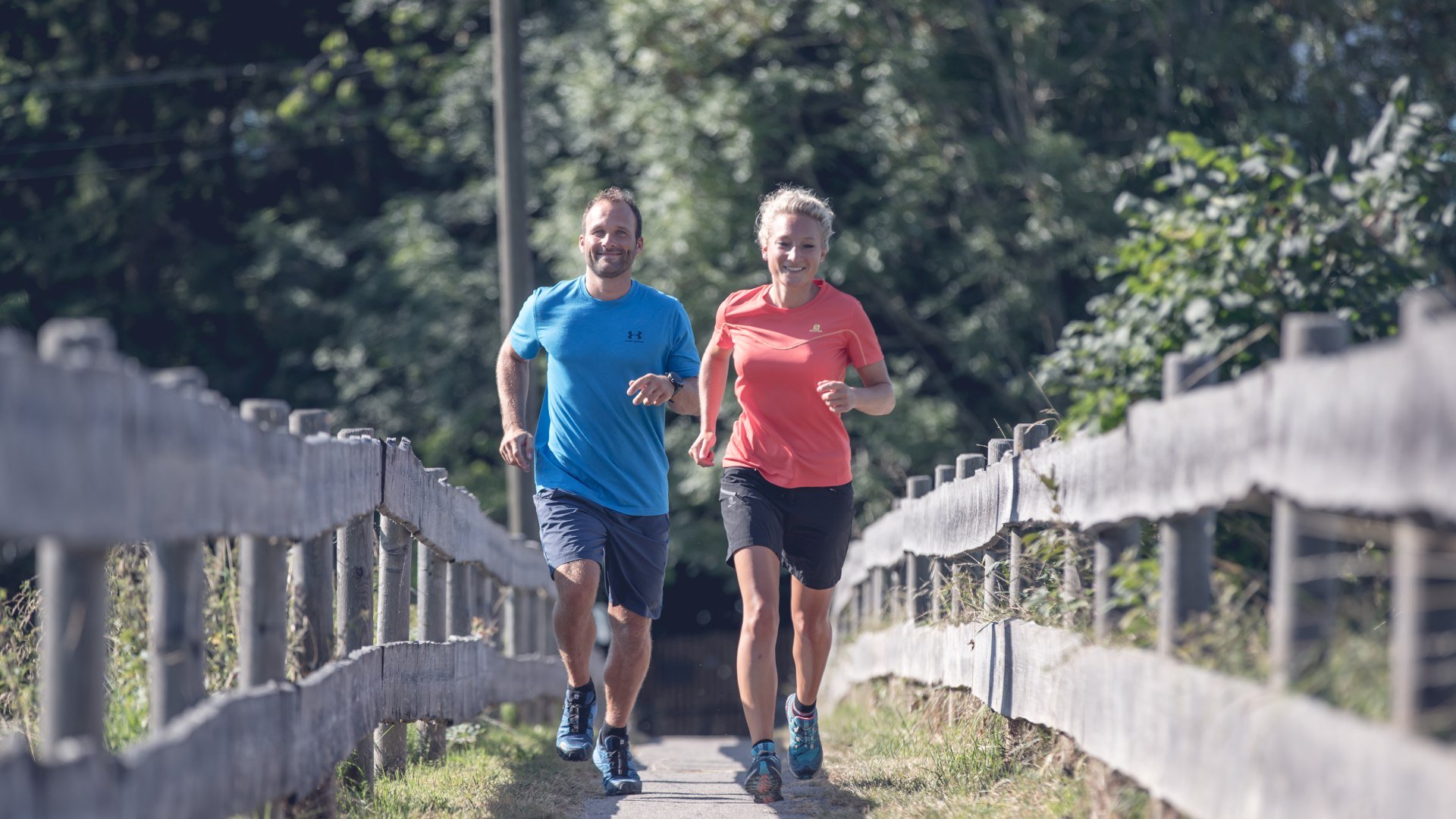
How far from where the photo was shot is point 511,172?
14.2 meters

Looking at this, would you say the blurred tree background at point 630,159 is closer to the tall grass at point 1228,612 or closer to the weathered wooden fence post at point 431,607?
the weathered wooden fence post at point 431,607

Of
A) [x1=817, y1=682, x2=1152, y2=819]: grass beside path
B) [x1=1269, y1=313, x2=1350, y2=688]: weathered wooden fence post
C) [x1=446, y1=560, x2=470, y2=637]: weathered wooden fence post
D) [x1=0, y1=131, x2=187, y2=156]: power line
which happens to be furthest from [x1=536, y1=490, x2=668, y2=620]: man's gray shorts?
[x1=0, y1=131, x2=187, y2=156]: power line

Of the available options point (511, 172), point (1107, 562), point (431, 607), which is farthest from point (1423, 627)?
point (511, 172)

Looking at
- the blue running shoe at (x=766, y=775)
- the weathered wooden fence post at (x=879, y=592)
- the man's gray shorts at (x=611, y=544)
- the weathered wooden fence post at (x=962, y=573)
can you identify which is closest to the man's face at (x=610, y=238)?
the man's gray shorts at (x=611, y=544)

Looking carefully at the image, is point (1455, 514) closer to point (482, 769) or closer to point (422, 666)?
point (422, 666)

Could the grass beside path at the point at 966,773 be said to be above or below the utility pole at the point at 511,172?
below

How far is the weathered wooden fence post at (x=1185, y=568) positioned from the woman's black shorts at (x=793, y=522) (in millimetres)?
2350

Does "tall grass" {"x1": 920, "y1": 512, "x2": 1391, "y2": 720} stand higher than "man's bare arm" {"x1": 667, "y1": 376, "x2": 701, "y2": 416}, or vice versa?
"man's bare arm" {"x1": 667, "y1": 376, "x2": 701, "y2": 416}

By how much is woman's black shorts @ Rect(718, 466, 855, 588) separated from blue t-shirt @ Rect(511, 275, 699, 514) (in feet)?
1.04

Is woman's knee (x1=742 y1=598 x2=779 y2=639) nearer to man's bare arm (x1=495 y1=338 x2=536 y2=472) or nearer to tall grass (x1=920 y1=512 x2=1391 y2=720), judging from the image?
tall grass (x1=920 y1=512 x2=1391 y2=720)

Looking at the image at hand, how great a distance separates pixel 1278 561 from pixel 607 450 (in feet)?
10.8

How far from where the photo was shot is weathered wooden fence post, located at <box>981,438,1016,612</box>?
18.9 ft

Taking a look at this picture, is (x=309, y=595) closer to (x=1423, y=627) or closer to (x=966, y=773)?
(x=966, y=773)

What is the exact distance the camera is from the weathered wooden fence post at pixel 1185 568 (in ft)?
11.1
